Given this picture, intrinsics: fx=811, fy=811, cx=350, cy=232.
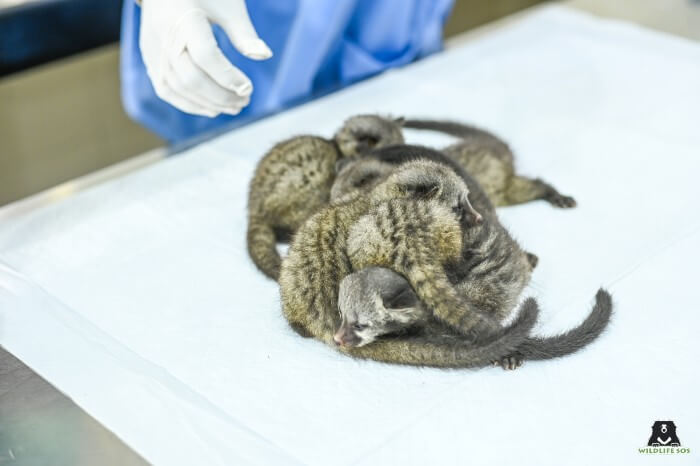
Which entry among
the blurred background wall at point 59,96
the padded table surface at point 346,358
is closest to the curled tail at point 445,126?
the padded table surface at point 346,358

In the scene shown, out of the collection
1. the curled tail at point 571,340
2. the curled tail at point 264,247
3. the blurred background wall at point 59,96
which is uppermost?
the curled tail at point 571,340

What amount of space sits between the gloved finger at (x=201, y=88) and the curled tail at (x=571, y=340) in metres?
0.91

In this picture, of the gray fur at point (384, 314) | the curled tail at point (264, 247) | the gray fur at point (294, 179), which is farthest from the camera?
the gray fur at point (294, 179)

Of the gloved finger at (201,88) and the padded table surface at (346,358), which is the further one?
the gloved finger at (201,88)

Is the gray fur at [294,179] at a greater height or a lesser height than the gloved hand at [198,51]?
lesser

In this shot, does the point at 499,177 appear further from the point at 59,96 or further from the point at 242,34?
the point at 59,96

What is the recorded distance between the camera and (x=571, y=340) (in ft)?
4.76

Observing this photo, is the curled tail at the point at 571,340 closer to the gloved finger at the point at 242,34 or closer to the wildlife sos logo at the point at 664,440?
the wildlife sos logo at the point at 664,440

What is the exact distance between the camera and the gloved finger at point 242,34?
1790 mm

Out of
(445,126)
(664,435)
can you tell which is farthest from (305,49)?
(664,435)

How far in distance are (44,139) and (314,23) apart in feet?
5.19

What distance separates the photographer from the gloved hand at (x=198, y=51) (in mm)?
1780

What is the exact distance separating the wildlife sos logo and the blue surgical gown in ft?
4.93

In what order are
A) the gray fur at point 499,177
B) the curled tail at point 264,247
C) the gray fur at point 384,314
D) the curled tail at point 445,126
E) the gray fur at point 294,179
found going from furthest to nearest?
the curled tail at point 445,126
the gray fur at point 499,177
the gray fur at point 294,179
the curled tail at point 264,247
the gray fur at point 384,314
